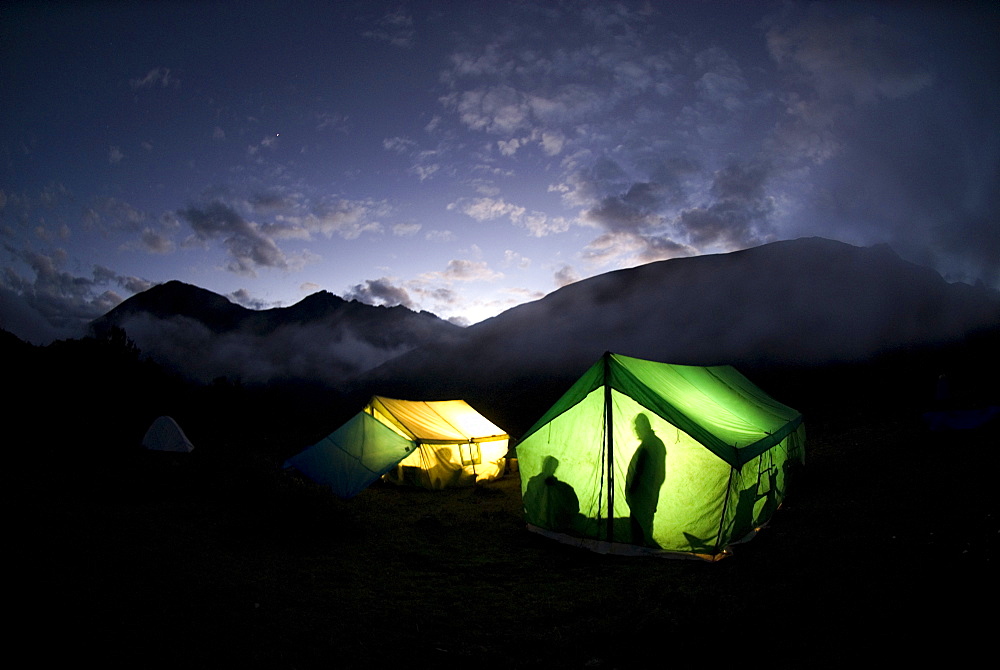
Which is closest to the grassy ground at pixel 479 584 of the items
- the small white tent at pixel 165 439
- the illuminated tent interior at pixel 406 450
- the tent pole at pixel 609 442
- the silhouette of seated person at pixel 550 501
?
the silhouette of seated person at pixel 550 501

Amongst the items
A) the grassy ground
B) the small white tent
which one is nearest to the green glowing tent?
the grassy ground

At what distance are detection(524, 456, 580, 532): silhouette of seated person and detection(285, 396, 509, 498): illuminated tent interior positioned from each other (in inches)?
206

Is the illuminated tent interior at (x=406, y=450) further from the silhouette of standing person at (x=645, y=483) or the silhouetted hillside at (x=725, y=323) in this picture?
the silhouetted hillside at (x=725, y=323)

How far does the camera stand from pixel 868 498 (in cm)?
915

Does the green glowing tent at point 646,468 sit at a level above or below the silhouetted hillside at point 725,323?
below

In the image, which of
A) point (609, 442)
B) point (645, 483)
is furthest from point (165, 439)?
point (645, 483)

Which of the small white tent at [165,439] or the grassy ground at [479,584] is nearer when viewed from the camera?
the grassy ground at [479,584]

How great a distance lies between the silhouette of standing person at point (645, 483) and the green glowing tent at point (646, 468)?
2 cm

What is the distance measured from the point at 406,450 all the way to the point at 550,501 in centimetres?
612

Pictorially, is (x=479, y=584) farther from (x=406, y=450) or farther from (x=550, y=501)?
(x=406, y=450)

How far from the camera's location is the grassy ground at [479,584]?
4152 mm

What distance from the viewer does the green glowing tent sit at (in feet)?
24.3

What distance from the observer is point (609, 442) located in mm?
8117

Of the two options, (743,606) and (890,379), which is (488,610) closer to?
(743,606)
